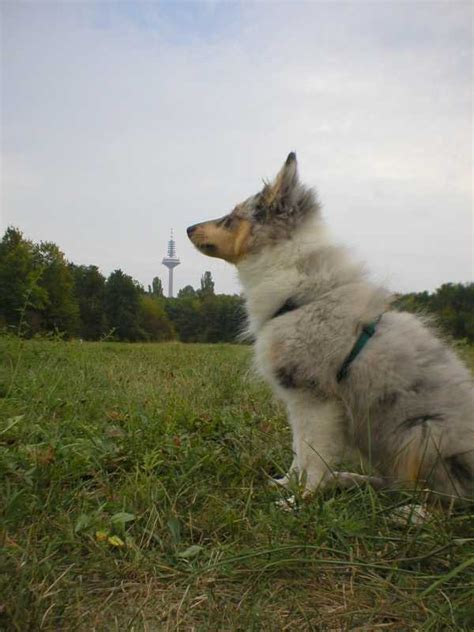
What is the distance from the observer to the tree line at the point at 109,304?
205 inches

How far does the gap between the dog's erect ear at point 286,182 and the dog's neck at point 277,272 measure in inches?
10.4

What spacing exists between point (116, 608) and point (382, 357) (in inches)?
71.7

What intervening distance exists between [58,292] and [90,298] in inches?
80.6

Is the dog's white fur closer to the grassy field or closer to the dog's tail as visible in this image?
the grassy field

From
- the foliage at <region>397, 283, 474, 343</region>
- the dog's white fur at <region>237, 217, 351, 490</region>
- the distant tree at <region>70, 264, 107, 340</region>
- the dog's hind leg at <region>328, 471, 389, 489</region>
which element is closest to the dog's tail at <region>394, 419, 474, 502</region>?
the dog's hind leg at <region>328, 471, 389, 489</region>

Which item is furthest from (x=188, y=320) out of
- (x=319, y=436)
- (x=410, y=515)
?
(x=410, y=515)

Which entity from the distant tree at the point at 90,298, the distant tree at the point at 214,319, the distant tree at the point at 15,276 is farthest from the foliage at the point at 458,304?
the distant tree at the point at 15,276

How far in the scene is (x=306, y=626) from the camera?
5.74 feet

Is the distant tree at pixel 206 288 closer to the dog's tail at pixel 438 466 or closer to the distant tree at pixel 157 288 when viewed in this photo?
the distant tree at pixel 157 288

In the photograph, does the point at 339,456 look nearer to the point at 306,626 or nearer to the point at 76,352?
the point at 306,626

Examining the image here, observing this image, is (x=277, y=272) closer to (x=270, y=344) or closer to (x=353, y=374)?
(x=270, y=344)

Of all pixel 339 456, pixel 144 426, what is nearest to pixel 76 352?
pixel 144 426

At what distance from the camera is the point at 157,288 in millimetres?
13602

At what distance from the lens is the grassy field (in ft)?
5.81
